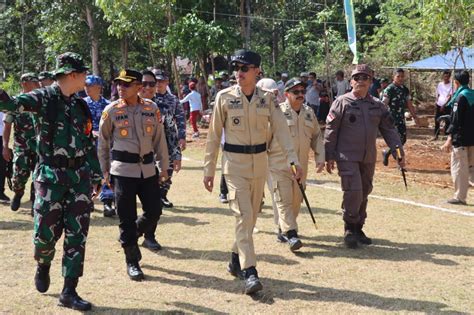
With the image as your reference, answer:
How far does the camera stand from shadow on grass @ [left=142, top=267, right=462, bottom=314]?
5047 mm

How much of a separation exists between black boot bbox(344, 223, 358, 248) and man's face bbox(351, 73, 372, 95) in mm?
1507

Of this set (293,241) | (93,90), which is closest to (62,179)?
(293,241)

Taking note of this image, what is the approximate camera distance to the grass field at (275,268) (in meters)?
5.10

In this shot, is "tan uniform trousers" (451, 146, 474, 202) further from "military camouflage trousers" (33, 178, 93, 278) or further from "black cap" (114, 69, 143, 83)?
"military camouflage trousers" (33, 178, 93, 278)

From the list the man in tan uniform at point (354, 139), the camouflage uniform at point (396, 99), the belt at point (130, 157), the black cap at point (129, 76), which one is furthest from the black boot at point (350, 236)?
the camouflage uniform at point (396, 99)

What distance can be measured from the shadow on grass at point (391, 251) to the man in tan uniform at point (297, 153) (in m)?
0.37

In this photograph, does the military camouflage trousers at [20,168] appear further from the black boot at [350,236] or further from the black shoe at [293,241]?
the black boot at [350,236]

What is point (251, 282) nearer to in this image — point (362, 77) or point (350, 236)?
point (350, 236)

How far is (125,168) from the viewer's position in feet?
19.1

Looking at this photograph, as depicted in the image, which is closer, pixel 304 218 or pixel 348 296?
pixel 348 296

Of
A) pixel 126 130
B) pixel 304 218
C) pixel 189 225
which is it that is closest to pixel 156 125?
pixel 126 130

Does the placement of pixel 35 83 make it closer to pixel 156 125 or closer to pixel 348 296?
pixel 156 125

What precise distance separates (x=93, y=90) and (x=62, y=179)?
3.01m

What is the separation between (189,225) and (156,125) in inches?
93.4
